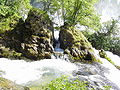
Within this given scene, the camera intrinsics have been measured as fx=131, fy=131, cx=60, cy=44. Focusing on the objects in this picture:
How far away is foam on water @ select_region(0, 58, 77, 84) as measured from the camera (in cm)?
1169

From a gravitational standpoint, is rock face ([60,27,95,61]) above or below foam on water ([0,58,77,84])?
above

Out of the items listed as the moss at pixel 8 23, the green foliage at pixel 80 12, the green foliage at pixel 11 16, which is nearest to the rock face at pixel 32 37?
the moss at pixel 8 23

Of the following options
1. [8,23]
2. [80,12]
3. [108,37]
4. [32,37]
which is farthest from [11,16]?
[108,37]

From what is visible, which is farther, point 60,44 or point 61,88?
point 60,44

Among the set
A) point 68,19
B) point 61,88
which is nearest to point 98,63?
point 68,19

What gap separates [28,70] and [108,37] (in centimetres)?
2752

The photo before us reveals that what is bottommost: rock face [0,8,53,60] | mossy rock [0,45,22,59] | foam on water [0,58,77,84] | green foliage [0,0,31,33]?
foam on water [0,58,77,84]

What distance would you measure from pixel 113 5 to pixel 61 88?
134070mm

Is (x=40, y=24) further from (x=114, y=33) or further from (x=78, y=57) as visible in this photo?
(x=114, y=33)

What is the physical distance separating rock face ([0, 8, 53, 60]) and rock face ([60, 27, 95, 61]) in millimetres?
2922

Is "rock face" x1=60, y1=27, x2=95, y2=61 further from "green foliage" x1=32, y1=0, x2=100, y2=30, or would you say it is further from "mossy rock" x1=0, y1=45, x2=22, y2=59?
"mossy rock" x1=0, y1=45, x2=22, y2=59

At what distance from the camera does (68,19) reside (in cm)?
2498

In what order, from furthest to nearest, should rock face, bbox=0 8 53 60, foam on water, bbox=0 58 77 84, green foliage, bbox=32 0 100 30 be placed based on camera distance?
green foliage, bbox=32 0 100 30
rock face, bbox=0 8 53 60
foam on water, bbox=0 58 77 84

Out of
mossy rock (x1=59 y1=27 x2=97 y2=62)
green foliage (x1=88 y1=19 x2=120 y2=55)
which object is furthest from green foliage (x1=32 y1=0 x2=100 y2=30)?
green foliage (x1=88 y1=19 x2=120 y2=55)
